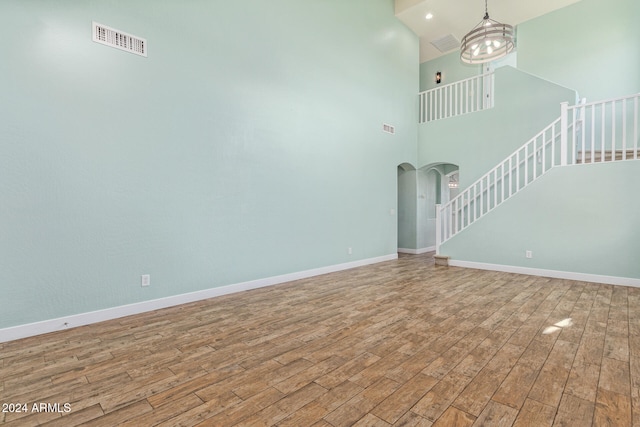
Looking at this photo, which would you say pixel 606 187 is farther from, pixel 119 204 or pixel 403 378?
pixel 119 204

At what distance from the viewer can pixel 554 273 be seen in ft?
16.3

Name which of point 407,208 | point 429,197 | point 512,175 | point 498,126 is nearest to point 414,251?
point 407,208

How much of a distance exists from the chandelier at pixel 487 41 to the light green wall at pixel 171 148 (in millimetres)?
2199

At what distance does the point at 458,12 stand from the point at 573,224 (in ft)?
17.9

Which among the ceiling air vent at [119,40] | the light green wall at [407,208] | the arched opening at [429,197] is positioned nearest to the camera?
the ceiling air vent at [119,40]

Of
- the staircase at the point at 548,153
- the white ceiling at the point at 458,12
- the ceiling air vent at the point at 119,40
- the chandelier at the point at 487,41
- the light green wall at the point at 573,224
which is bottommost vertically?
the light green wall at the point at 573,224

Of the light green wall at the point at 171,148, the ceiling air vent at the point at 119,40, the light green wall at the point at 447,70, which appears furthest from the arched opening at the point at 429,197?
the ceiling air vent at the point at 119,40

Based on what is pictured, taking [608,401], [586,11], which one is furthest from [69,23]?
[586,11]

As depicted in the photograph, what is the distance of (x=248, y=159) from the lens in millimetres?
4246

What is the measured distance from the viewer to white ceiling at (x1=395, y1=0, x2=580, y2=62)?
6711 millimetres

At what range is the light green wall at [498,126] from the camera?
588cm

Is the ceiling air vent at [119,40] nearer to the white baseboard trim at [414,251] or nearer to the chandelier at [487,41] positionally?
the chandelier at [487,41]

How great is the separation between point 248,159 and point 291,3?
272 cm

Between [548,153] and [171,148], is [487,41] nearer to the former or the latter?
[548,153]
